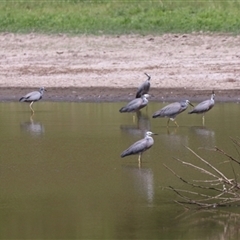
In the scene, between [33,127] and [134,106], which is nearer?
[33,127]

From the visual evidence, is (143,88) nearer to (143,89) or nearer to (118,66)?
(143,89)

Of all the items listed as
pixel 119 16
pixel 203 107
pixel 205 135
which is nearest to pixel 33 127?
pixel 205 135

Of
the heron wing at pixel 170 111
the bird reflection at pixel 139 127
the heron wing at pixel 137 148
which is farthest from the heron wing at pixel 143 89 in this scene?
the heron wing at pixel 137 148

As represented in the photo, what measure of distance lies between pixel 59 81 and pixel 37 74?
604mm

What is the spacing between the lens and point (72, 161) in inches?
385

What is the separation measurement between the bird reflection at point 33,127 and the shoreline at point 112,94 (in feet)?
7.89

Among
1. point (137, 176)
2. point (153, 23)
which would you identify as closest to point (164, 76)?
point (153, 23)

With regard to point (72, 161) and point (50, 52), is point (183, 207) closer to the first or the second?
point (72, 161)

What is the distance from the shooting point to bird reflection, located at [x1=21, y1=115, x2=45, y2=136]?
38.3 feet

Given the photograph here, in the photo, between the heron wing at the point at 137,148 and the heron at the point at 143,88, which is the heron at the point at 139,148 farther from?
the heron at the point at 143,88

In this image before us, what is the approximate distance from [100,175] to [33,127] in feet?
10.7

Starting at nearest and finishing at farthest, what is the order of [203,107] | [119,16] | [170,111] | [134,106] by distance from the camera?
[170,111] < [203,107] < [134,106] < [119,16]

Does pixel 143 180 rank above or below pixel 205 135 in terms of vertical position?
above

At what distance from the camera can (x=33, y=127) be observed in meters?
12.1
